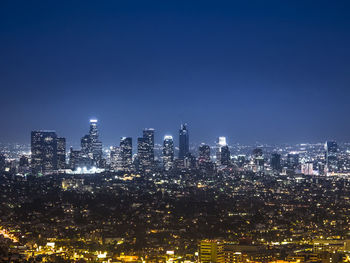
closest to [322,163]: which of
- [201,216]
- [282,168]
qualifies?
[282,168]

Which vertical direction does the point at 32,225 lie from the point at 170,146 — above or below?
Result: below

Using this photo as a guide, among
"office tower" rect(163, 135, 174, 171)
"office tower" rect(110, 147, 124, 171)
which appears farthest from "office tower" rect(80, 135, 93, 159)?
"office tower" rect(163, 135, 174, 171)

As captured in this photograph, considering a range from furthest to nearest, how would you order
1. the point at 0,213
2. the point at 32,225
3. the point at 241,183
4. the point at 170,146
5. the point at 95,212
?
the point at 170,146
the point at 241,183
the point at 95,212
the point at 0,213
the point at 32,225

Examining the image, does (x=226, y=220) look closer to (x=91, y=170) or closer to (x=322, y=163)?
(x=91, y=170)

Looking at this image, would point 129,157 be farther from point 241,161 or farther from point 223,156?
point 241,161

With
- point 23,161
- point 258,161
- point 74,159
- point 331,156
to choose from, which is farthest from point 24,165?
point 331,156

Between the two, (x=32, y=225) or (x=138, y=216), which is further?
(x=138, y=216)

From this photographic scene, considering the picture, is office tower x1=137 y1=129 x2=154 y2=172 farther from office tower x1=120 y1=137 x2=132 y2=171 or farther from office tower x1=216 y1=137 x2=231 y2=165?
office tower x1=216 y1=137 x2=231 y2=165

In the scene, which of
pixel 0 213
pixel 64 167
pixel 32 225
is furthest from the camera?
pixel 64 167
